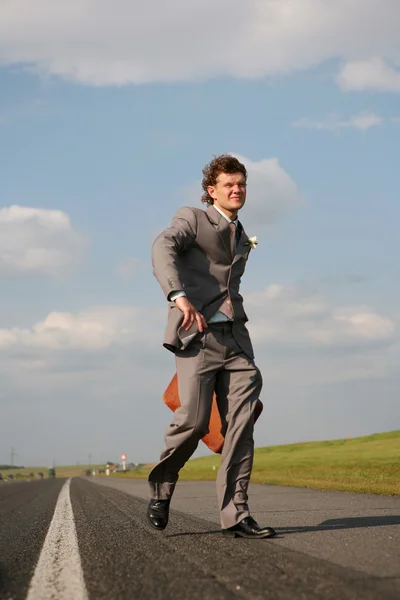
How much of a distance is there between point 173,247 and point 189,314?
54cm

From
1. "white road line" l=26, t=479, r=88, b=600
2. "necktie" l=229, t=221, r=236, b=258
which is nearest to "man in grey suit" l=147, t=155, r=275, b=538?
"necktie" l=229, t=221, r=236, b=258

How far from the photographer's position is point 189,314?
481cm

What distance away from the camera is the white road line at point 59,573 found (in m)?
2.90

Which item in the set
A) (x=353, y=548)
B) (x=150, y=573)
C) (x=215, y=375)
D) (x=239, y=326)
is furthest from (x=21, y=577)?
→ (x=239, y=326)

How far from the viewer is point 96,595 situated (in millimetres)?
2818

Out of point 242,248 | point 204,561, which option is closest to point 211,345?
point 242,248

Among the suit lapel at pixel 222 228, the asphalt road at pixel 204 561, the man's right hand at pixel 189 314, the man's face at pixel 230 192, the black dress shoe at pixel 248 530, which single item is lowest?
the asphalt road at pixel 204 561

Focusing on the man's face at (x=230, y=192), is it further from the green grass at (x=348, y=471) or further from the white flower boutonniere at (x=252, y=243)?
the green grass at (x=348, y=471)

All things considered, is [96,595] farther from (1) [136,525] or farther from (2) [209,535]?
(1) [136,525]

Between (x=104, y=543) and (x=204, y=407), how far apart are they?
107 centimetres

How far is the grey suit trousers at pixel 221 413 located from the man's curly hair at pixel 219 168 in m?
1.14

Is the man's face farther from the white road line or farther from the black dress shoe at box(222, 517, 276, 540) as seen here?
the white road line

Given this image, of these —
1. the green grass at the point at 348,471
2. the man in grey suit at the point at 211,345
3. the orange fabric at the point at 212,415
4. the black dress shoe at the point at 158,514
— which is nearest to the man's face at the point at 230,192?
the man in grey suit at the point at 211,345

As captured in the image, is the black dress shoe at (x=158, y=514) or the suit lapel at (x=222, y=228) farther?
the suit lapel at (x=222, y=228)
